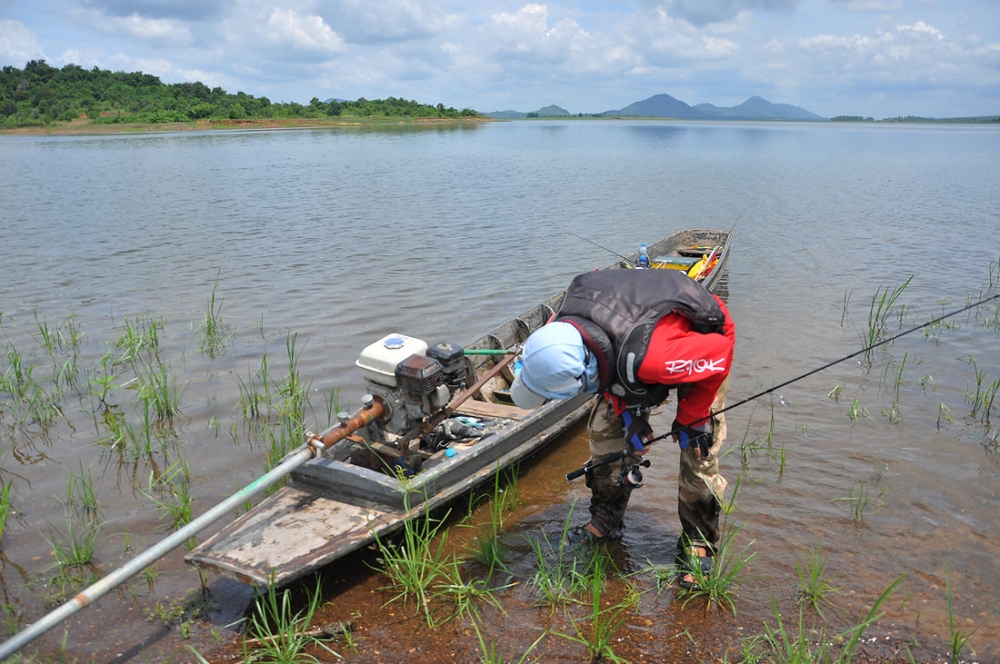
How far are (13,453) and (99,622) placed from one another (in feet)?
9.86

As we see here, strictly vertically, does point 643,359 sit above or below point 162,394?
above

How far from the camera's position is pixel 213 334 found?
927cm

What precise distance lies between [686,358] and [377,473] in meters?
2.27

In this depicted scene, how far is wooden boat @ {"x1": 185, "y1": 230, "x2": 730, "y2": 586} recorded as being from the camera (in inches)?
163

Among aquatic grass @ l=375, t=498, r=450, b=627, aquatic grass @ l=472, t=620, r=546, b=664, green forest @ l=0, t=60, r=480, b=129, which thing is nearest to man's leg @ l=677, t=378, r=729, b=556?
aquatic grass @ l=472, t=620, r=546, b=664

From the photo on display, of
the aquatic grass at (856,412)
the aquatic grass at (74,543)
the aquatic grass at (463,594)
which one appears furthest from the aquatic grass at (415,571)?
the aquatic grass at (856,412)

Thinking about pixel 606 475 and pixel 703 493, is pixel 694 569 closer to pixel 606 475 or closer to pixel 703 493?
pixel 703 493

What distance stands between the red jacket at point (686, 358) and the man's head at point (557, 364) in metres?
0.31

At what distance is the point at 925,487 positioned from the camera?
5.87 m

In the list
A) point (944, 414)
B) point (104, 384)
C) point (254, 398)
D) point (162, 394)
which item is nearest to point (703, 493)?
point (944, 414)

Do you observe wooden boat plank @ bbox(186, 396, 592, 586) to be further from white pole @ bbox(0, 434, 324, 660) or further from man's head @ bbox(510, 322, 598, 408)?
man's head @ bbox(510, 322, 598, 408)

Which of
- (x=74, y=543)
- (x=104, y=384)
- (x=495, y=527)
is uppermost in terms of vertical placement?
(x=104, y=384)

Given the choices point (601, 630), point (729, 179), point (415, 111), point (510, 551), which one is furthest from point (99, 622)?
point (415, 111)

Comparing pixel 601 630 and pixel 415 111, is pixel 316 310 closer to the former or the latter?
pixel 601 630
